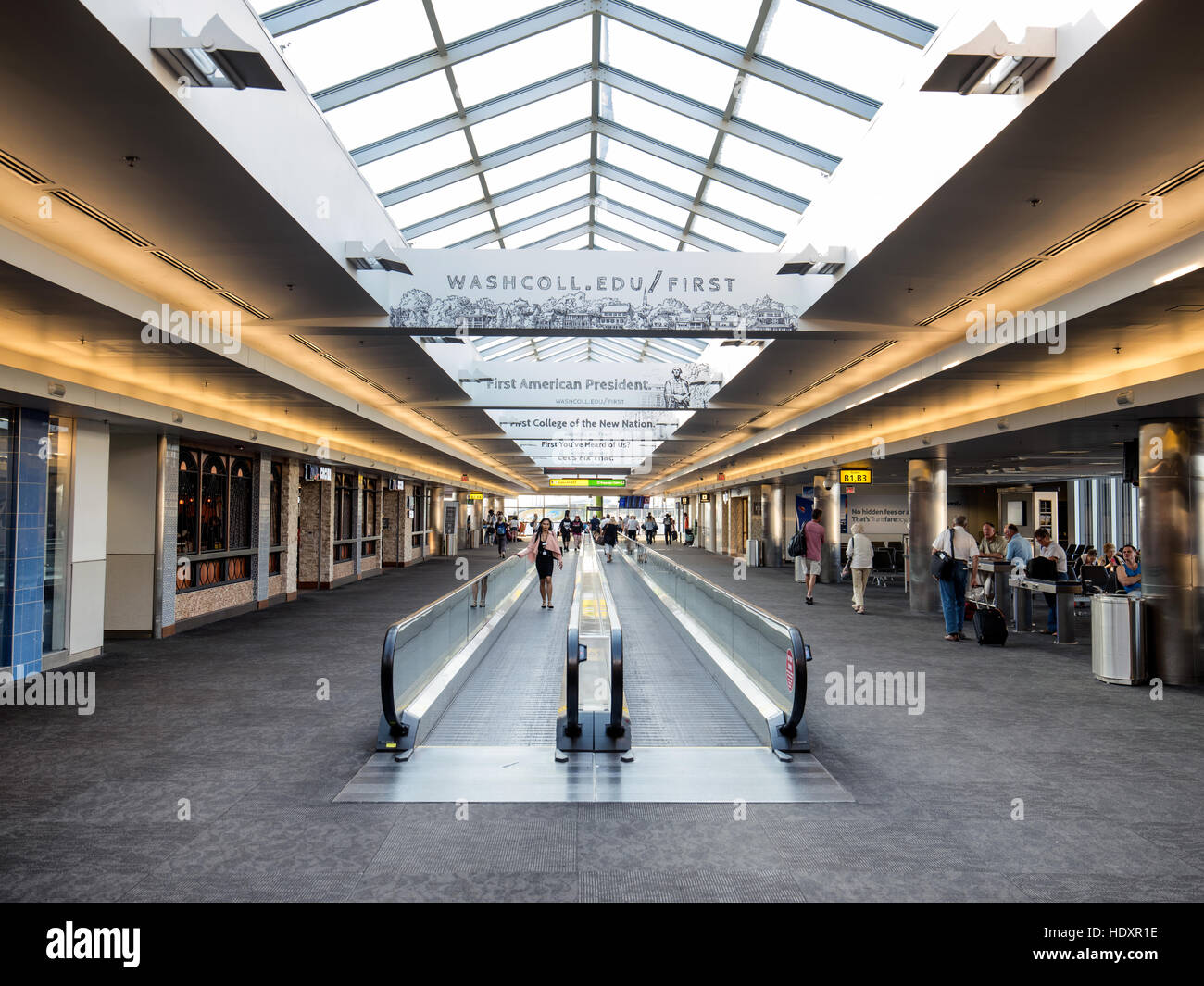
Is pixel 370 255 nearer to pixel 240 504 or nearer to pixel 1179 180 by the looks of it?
pixel 1179 180

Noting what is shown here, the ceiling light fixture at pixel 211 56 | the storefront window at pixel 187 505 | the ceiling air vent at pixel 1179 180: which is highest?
the ceiling light fixture at pixel 211 56

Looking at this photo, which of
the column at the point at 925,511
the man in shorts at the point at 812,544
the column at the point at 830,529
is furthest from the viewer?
the column at the point at 830,529

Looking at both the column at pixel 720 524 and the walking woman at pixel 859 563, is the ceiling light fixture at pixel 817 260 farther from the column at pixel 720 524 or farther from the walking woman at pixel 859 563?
the column at pixel 720 524

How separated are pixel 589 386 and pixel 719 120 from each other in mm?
7705

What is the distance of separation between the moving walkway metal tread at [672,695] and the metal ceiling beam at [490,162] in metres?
6.60

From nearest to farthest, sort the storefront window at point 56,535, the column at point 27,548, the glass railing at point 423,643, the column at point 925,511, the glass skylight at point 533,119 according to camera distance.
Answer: the glass railing at point 423,643 → the column at point 27,548 → the glass skylight at point 533,119 → the storefront window at point 56,535 → the column at point 925,511

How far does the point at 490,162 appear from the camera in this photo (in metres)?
10.1

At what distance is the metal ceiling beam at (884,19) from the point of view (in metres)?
6.19

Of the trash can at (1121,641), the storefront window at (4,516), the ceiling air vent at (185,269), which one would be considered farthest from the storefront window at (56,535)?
the trash can at (1121,641)

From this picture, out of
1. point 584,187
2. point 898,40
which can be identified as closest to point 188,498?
point 584,187

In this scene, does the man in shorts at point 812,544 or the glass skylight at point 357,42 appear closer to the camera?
the glass skylight at point 357,42

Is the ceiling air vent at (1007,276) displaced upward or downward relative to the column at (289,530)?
upward

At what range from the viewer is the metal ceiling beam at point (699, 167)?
959 centimetres

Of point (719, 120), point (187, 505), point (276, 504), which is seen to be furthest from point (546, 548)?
point (719, 120)
